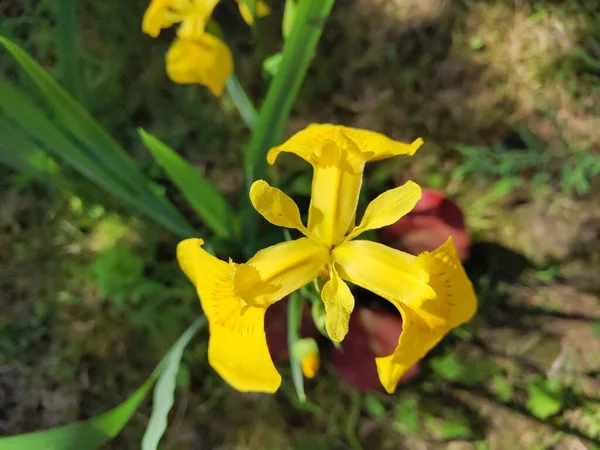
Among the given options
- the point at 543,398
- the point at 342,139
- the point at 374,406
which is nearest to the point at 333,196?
the point at 342,139

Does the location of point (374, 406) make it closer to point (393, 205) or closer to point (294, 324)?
point (294, 324)

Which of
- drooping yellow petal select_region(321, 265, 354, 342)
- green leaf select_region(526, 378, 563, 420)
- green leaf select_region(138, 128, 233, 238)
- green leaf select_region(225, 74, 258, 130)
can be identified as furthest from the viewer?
green leaf select_region(526, 378, 563, 420)

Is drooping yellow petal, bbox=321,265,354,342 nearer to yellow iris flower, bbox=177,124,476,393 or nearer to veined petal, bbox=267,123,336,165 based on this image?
yellow iris flower, bbox=177,124,476,393

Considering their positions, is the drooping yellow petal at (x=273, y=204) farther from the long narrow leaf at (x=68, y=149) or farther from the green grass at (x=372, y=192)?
the green grass at (x=372, y=192)

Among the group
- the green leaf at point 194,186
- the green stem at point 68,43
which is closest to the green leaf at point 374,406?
the green leaf at point 194,186

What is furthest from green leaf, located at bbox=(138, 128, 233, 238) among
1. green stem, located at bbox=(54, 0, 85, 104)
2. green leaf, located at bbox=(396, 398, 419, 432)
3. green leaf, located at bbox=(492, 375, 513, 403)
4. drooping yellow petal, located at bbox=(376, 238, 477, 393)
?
green leaf, located at bbox=(492, 375, 513, 403)

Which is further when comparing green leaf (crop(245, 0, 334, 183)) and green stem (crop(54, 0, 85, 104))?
green stem (crop(54, 0, 85, 104))

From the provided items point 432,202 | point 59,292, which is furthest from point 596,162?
point 59,292
